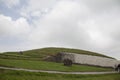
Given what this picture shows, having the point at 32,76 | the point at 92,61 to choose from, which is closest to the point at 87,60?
the point at 92,61

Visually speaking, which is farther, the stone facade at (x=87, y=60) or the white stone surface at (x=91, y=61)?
the white stone surface at (x=91, y=61)

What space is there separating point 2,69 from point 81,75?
22377mm

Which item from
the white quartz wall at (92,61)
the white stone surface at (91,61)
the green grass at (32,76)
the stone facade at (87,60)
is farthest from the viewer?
the white quartz wall at (92,61)

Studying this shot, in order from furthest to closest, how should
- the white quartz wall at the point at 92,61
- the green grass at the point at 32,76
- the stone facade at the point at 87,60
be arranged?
the white quartz wall at the point at 92,61, the stone facade at the point at 87,60, the green grass at the point at 32,76

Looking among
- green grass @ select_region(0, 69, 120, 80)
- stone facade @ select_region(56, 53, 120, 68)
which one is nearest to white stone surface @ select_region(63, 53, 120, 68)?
stone facade @ select_region(56, 53, 120, 68)

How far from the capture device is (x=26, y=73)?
53562 millimetres

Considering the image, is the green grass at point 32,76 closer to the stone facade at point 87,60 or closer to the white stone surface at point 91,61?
the stone facade at point 87,60

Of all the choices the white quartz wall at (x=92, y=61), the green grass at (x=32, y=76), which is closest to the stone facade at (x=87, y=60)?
the white quartz wall at (x=92, y=61)

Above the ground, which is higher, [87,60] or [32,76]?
[87,60]

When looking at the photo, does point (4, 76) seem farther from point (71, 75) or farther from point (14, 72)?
point (71, 75)

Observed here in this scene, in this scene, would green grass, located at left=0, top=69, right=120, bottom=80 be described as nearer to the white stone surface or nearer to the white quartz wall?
the white stone surface

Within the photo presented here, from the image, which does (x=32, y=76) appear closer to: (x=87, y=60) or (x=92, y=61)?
(x=87, y=60)

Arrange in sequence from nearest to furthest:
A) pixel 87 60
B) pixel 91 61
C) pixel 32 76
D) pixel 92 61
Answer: pixel 32 76 < pixel 87 60 < pixel 91 61 < pixel 92 61

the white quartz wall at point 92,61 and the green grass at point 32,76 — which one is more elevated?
the white quartz wall at point 92,61
